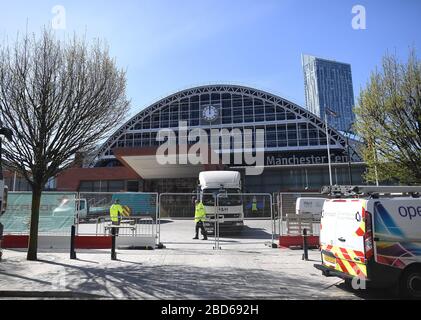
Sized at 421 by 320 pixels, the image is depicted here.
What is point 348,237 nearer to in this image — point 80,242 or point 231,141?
point 80,242

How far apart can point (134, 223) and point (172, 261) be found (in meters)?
3.35

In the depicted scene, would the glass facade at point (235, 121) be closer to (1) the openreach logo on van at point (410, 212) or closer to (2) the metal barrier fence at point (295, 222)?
(2) the metal barrier fence at point (295, 222)

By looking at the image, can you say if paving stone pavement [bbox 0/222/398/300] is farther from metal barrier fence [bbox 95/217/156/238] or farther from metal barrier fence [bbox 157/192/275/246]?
metal barrier fence [bbox 157/192/275/246]

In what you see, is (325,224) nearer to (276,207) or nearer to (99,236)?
(276,207)

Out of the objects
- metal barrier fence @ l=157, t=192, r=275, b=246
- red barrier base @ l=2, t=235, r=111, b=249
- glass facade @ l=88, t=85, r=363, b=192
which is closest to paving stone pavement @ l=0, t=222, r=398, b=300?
red barrier base @ l=2, t=235, r=111, b=249

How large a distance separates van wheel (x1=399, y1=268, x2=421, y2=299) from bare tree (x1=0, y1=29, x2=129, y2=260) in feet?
29.0

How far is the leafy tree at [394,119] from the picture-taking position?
13.7m

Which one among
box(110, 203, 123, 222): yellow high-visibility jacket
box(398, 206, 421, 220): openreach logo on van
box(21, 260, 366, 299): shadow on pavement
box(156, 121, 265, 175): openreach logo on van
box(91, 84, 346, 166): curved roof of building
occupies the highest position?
box(91, 84, 346, 166): curved roof of building

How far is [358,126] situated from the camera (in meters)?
16.5

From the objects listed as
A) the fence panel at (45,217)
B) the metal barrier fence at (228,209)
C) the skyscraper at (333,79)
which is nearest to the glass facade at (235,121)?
the skyscraper at (333,79)

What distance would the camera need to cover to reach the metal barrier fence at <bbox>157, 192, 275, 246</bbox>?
16719 mm

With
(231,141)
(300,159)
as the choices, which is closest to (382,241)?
(300,159)

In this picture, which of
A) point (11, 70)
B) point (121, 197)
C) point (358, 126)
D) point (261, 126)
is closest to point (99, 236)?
point (121, 197)
